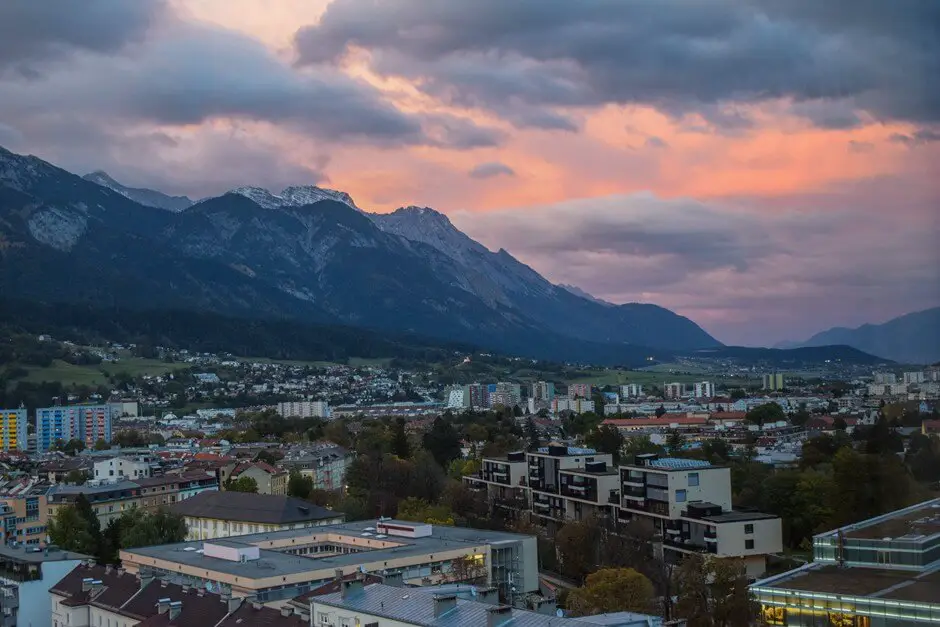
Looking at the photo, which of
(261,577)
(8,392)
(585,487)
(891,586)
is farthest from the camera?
(8,392)

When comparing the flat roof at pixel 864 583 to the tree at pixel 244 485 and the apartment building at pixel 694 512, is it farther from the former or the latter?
the tree at pixel 244 485

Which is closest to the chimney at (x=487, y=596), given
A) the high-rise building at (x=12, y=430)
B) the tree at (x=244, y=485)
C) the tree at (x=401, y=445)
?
the tree at (x=244, y=485)

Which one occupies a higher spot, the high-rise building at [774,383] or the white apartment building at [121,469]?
the high-rise building at [774,383]

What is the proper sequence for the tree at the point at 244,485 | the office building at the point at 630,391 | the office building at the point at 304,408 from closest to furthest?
the tree at the point at 244,485 < the office building at the point at 304,408 < the office building at the point at 630,391

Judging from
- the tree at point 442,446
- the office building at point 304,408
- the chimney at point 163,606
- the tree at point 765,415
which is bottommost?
the chimney at point 163,606

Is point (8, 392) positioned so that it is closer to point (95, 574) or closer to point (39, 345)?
point (39, 345)

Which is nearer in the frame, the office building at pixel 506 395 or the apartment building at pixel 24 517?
the apartment building at pixel 24 517

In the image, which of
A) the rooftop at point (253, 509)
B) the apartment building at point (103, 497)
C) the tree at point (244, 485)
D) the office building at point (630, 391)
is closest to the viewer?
the rooftop at point (253, 509)

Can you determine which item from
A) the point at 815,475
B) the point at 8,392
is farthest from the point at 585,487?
the point at 8,392
